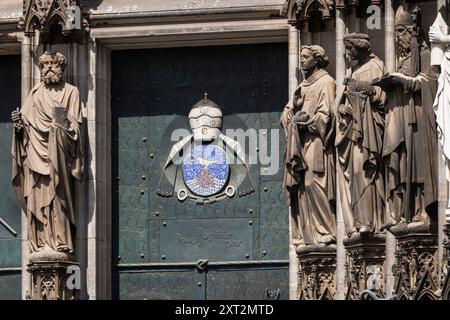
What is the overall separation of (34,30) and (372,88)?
557 cm

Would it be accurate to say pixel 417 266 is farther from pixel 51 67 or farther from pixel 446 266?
pixel 51 67

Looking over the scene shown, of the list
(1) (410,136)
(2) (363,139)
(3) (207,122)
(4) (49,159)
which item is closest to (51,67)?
(4) (49,159)

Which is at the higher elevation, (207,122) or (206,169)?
(207,122)

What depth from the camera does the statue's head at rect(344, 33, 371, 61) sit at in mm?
43750

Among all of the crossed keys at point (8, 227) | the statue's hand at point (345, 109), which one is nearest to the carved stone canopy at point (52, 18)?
the crossed keys at point (8, 227)

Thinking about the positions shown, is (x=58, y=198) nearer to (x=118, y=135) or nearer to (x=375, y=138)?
(x=118, y=135)

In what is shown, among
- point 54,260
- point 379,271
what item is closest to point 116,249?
point 54,260

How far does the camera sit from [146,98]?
47.0 m

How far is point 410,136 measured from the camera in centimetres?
4234

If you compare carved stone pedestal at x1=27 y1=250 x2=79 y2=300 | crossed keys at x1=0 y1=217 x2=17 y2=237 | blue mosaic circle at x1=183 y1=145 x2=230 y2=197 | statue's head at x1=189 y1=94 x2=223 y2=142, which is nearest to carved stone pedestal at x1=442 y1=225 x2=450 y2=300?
blue mosaic circle at x1=183 y1=145 x2=230 y2=197

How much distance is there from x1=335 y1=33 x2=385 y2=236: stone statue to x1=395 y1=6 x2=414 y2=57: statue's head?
2.15ft

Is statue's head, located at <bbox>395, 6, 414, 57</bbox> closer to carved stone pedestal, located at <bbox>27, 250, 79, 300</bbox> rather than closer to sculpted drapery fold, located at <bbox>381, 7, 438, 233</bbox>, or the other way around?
sculpted drapery fold, located at <bbox>381, 7, 438, 233</bbox>

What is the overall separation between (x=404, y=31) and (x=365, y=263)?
2.97 m

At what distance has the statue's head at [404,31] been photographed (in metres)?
42.7
